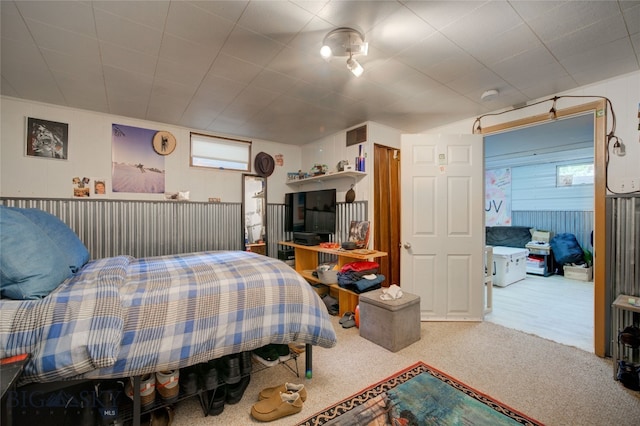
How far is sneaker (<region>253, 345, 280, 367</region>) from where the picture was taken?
1.83m

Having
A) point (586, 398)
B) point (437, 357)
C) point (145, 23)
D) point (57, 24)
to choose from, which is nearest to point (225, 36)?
point (145, 23)

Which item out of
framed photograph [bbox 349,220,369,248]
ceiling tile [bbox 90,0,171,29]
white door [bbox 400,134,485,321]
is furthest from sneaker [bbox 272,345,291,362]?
ceiling tile [bbox 90,0,171,29]

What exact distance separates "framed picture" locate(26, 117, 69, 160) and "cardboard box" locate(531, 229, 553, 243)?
27.8 feet

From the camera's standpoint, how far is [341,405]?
5.52ft

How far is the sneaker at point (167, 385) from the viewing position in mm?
1477

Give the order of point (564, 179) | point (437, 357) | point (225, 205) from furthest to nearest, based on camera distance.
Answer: point (564, 179), point (225, 205), point (437, 357)

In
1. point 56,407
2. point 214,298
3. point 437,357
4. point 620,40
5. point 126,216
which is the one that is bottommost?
point 437,357

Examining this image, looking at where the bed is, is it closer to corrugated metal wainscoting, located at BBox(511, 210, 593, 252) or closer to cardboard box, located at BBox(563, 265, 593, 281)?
cardboard box, located at BBox(563, 265, 593, 281)

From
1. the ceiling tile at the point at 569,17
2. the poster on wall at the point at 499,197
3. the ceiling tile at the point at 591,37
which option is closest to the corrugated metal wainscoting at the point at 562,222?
the poster on wall at the point at 499,197

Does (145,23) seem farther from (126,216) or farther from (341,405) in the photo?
(341,405)

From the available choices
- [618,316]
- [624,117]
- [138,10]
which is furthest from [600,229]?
[138,10]

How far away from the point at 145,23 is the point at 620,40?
3.30 metres

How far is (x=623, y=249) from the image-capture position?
2260 millimetres

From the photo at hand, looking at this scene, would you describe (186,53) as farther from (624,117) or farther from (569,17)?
(624,117)
